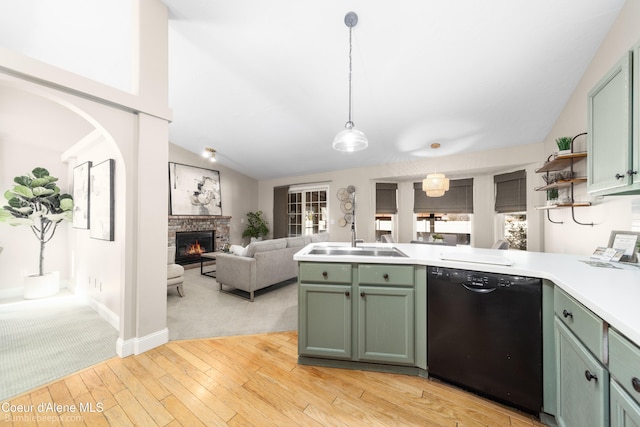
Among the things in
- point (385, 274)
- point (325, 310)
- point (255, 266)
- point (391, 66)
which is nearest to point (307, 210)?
point (255, 266)

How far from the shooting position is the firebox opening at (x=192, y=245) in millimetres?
5859

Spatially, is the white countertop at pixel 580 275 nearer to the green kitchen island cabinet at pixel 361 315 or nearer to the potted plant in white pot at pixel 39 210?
the green kitchen island cabinet at pixel 361 315

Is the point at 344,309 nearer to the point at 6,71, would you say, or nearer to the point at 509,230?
the point at 6,71

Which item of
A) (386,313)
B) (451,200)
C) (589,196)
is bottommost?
(386,313)

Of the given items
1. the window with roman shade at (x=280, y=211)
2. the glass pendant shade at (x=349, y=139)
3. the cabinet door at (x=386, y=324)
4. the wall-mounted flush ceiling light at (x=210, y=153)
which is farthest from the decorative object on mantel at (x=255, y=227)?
the cabinet door at (x=386, y=324)

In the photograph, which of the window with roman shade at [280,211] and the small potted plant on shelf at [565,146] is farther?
the window with roman shade at [280,211]

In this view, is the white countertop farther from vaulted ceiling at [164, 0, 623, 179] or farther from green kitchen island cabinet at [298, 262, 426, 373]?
vaulted ceiling at [164, 0, 623, 179]

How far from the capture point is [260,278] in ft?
11.6

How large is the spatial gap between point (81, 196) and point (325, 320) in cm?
360

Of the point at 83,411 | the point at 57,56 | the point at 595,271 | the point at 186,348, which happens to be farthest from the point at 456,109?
the point at 57,56

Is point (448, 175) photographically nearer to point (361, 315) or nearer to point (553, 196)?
point (553, 196)

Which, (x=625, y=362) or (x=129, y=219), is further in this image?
(x=129, y=219)

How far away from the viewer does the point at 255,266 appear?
11.4 feet

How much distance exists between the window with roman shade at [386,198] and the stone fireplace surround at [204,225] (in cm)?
439
